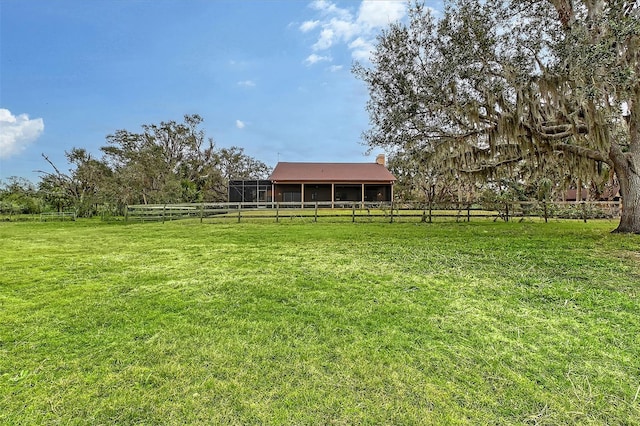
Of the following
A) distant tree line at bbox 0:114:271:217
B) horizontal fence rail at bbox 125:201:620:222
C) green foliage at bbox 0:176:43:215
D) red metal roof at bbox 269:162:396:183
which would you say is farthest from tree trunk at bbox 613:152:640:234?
green foliage at bbox 0:176:43:215

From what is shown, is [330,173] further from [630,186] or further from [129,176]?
[630,186]

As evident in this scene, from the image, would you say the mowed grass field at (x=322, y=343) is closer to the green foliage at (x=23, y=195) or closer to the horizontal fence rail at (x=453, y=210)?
the horizontal fence rail at (x=453, y=210)

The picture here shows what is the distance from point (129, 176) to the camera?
2181 centimetres

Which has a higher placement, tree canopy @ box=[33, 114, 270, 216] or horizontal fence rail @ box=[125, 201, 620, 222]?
tree canopy @ box=[33, 114, 270, 216]

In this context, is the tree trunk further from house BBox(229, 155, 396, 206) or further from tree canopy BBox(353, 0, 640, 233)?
house BBox(229, 155, 396, 206)

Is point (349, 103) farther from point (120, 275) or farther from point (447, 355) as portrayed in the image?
point (447, 355)

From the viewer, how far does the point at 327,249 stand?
23.6 feet

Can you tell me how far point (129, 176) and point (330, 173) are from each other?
14797 mm

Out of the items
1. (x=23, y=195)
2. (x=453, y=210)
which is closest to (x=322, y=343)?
(x=453, y=210)

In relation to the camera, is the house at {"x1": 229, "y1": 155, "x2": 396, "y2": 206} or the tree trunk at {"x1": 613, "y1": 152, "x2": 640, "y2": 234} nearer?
the tree trunk at {"x1": 613, "y1": 152, "x2": 640, "y2": 234}

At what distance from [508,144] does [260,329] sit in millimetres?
9462

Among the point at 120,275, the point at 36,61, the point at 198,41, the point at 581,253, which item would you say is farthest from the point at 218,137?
the point at 581,253

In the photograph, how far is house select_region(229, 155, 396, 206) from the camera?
25.8 m

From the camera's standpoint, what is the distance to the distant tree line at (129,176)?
A: 21.3 meters
